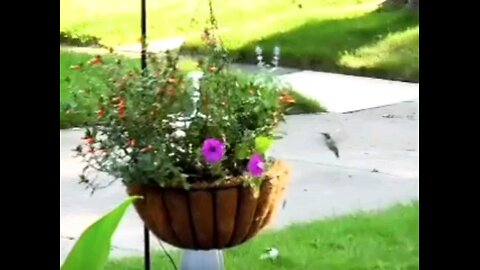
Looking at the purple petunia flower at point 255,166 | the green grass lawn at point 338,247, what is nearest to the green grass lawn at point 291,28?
the green grass lawn at point 338,247

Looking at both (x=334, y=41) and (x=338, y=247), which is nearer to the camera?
(x=338, y=247)

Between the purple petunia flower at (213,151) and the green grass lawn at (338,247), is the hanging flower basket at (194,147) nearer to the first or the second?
the purple petunia flower at (213,151)

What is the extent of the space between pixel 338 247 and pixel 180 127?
1.24 metres

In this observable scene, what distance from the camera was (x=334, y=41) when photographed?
6.94 metres

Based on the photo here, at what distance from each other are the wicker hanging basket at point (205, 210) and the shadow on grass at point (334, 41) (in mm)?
3797

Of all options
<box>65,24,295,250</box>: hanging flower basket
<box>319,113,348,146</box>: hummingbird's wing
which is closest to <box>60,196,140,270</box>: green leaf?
<box>65,24,295,250</box>: hanging flower basket

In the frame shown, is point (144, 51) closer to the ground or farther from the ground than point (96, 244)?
farther from the ground

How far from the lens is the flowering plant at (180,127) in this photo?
200 cm

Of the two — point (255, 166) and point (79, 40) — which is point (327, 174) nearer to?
point (255, 166)

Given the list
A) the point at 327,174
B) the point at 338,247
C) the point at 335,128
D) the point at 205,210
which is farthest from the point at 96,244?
the point at 335,128

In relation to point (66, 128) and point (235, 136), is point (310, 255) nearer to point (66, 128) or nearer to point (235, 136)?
point (235, 136)

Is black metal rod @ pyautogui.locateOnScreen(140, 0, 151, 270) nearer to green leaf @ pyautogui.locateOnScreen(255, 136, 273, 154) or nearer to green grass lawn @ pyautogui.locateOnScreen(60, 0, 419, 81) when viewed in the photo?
green leaf @ pyautogui.locateOnScreen(255, 136, 273, 154)

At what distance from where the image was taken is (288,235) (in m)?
3.35

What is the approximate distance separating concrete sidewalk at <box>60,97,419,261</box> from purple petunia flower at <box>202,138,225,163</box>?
1234 mm
